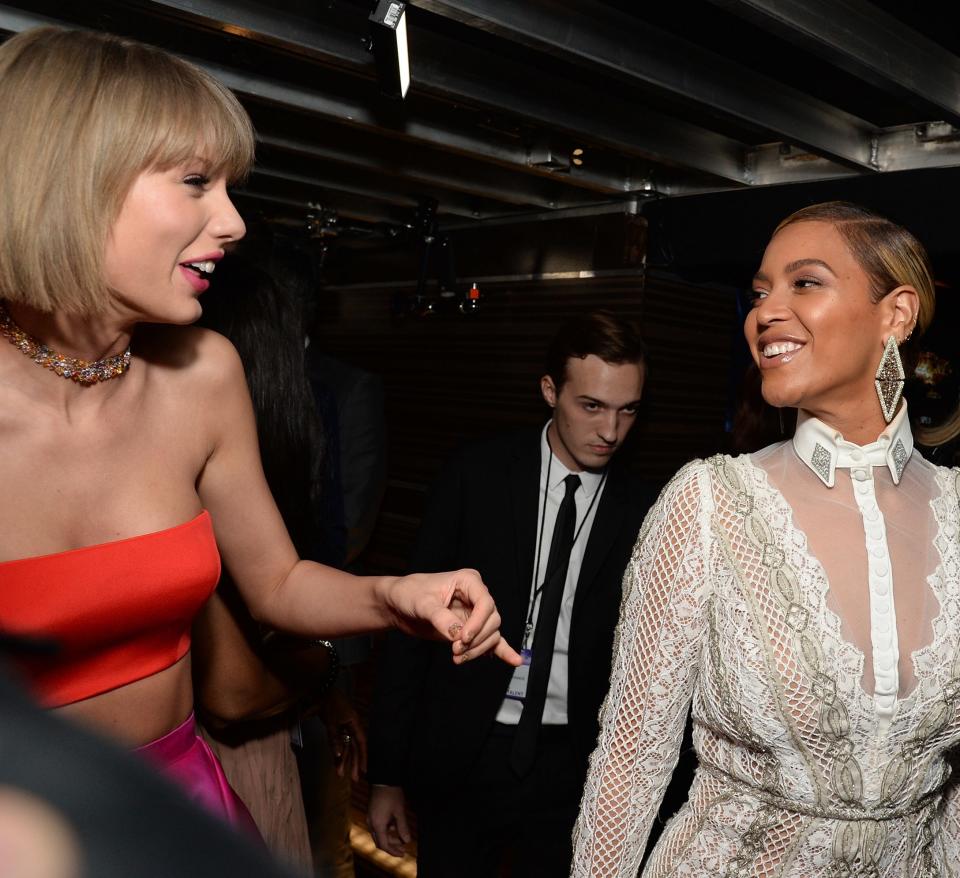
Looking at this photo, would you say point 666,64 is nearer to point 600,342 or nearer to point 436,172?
point 600,342

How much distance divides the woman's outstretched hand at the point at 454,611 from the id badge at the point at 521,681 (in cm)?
137

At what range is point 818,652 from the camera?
5.07 feet

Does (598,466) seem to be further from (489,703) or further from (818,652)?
(818,652)

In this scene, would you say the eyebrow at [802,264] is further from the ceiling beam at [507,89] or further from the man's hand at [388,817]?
the man's hand at [388,817]

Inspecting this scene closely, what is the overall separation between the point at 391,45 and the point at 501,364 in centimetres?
311

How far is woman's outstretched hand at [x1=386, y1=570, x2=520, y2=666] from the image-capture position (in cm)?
125

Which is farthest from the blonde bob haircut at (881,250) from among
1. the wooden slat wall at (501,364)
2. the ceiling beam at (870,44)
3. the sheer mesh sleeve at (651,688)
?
the wooden slat wall at (501,364)

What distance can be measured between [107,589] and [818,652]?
1.14 meters

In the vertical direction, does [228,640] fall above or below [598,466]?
below

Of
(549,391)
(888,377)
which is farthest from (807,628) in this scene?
(549,391)

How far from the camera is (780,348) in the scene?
1.68 meters

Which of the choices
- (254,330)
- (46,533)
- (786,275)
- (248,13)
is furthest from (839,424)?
(248,13)

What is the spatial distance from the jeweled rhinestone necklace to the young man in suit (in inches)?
58.8

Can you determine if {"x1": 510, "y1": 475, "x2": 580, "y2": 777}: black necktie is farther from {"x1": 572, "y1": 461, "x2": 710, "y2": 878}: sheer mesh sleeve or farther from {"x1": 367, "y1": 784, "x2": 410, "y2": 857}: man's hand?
{"x1": 572, "y1": 461, "x2": 710, "y2": 878}: sheer mesh sleeve
